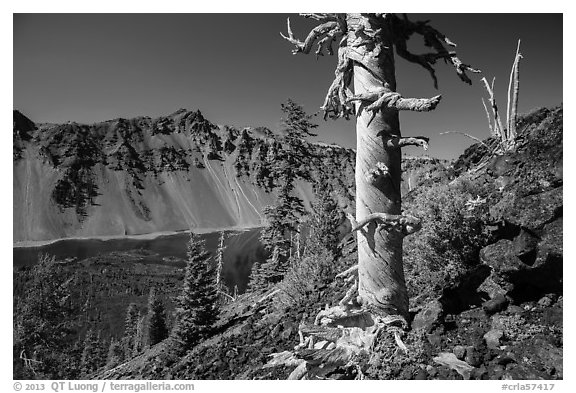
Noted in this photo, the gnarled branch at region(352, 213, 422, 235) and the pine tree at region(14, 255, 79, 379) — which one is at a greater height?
the gnarled branch at region(352, 213, 422, 235)

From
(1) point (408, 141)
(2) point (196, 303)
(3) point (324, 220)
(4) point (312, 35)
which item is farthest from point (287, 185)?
(1) point (408, 141)

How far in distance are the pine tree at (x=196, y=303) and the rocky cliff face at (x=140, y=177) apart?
252 ft

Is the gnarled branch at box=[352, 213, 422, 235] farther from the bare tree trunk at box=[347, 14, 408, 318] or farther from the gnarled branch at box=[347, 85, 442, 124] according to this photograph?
the gnarled branch at box=[347, 85, 442, 124]

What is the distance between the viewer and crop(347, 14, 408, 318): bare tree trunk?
4391mm

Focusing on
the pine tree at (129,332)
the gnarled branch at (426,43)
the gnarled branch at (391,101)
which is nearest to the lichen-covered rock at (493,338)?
the gnarled branch at (391,101)

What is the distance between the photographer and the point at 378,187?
440 centimetres

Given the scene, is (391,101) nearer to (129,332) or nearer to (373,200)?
(373,200)

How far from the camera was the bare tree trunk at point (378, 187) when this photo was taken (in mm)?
4391

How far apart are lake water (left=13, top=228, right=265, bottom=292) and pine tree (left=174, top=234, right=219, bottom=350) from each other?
143 ft

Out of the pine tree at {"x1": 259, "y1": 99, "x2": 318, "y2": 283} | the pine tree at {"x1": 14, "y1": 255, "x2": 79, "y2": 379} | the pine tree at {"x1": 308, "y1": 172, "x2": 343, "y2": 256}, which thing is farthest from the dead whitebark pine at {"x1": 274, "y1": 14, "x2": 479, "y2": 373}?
the pine tree at {"x1": 259, "y1": 99, "x2": 318, "y2": 283}
